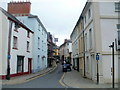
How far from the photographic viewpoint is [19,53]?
2056 cm

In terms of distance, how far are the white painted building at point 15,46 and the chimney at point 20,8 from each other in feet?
14.5

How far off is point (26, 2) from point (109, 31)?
58.7 feet

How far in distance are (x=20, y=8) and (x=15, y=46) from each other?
35.2ft

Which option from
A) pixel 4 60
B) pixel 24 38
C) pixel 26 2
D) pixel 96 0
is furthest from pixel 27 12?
→ pixel 96 0

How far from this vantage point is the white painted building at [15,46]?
16.7 metres

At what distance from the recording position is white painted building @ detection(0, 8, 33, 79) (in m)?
16.7

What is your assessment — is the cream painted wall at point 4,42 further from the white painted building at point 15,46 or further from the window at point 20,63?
the window at point 20,63

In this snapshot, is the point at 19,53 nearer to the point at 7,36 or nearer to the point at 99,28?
the point at 7,36

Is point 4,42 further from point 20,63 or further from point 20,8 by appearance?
point 20,8

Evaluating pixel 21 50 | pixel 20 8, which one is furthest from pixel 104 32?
pixel 20 8

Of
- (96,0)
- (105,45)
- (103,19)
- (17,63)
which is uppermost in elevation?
(96,0)

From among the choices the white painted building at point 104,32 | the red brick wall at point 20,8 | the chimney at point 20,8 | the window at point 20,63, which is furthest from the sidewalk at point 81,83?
the red brick wall at point 20,8

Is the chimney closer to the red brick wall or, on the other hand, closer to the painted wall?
the red brick wall

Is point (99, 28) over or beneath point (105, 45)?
over
